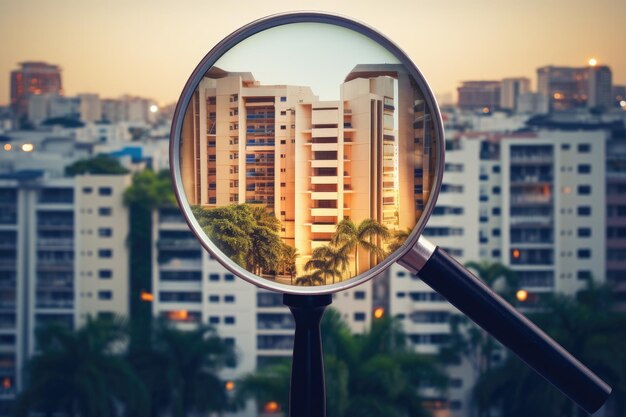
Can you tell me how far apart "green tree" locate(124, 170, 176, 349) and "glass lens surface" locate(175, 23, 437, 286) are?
21.1 feet

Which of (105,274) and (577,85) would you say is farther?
(105,274)

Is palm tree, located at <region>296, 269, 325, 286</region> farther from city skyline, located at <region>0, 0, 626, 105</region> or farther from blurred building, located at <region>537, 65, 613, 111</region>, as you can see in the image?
blurred building, located at <region>537, 65, 613, 111</region>

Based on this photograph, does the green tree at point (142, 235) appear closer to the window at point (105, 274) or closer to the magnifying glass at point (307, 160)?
the window at point (105, 274)

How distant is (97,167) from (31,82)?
1.08 m

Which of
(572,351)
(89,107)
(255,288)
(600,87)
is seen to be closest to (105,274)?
(255,288)

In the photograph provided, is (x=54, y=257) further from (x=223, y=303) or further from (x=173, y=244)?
(x=223, y=303)

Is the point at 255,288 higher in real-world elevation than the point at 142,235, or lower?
lower

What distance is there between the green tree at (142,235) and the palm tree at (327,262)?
646cm

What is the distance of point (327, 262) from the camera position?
452 mm

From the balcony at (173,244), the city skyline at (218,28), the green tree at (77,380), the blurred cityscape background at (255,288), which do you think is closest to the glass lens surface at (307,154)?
the city skyline at (218,28)

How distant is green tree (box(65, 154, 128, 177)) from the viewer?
274 inches

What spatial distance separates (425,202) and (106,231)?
7.05m

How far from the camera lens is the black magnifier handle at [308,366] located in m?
0.46

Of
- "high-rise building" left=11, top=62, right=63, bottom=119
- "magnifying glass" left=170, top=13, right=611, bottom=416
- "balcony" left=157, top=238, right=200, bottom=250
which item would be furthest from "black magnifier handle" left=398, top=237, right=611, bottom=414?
"balcony" left=157, top=238, right=200, bottom=250
